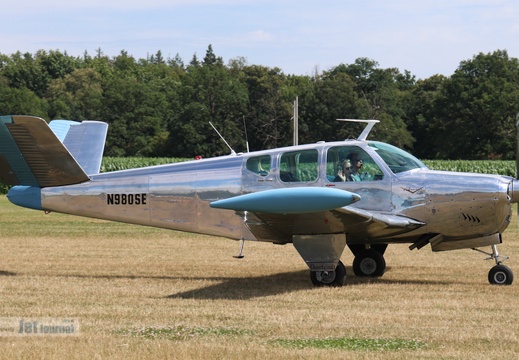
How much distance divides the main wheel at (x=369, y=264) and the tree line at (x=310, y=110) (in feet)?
168

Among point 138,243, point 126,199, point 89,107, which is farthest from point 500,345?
point 89,107

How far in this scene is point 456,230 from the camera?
1190 cm

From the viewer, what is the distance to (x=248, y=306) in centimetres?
1028

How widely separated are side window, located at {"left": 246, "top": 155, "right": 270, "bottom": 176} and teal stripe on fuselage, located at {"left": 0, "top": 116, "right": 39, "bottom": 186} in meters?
3.48

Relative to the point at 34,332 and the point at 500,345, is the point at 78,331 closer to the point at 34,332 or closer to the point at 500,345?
the point at 34,332

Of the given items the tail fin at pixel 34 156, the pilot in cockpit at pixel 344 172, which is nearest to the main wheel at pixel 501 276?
the pilot in cockpit at pixel 344 172

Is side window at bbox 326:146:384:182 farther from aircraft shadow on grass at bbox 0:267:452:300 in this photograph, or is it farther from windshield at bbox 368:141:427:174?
aircraft shadow on grass at bbox 0:267:452:300

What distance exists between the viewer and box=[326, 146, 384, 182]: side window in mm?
11987

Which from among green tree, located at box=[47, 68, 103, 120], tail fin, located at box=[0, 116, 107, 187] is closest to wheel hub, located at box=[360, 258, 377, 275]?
tail fin, located at box=[0, 116, 107, 187]

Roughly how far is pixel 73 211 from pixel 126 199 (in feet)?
3.14

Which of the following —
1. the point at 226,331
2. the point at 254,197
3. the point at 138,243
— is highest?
the point at 254,197

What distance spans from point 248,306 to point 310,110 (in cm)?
6295

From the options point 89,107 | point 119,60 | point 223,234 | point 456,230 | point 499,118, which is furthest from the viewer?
point 119,60

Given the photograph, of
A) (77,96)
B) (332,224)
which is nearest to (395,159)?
(332,224)
